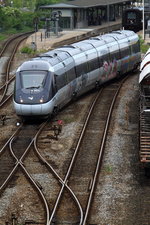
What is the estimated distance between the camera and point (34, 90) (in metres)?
23.7

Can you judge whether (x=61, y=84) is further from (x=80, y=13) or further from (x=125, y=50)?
(x=80, y=13)

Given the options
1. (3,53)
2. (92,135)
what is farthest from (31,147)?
(3,53)

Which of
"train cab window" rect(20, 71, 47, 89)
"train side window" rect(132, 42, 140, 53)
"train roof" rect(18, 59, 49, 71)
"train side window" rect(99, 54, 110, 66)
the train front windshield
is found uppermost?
"train roof" rect(18, 59, 49, 71)

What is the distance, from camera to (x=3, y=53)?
46.7 metres

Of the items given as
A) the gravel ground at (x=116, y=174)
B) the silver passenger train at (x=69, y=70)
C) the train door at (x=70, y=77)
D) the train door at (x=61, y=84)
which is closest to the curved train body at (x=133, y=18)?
the silver passenger train at (x=69, y=70)

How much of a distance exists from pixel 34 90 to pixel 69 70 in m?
3.97

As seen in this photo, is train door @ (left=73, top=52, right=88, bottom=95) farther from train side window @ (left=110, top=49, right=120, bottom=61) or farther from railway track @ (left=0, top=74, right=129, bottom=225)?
railway track @ (left=0, top=74, right=129, bottom=225)

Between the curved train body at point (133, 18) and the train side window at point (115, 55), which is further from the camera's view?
the curved train body at point (133, 18)

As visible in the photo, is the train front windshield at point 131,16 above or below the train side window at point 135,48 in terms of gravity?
below

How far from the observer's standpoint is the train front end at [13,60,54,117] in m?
23.3

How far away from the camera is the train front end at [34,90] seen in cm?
2334

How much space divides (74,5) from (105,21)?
1591 cm

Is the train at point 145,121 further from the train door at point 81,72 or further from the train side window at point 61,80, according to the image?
the train door at point 81,72

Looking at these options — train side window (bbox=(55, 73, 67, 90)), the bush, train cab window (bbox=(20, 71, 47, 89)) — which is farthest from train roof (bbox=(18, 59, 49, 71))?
the bush
